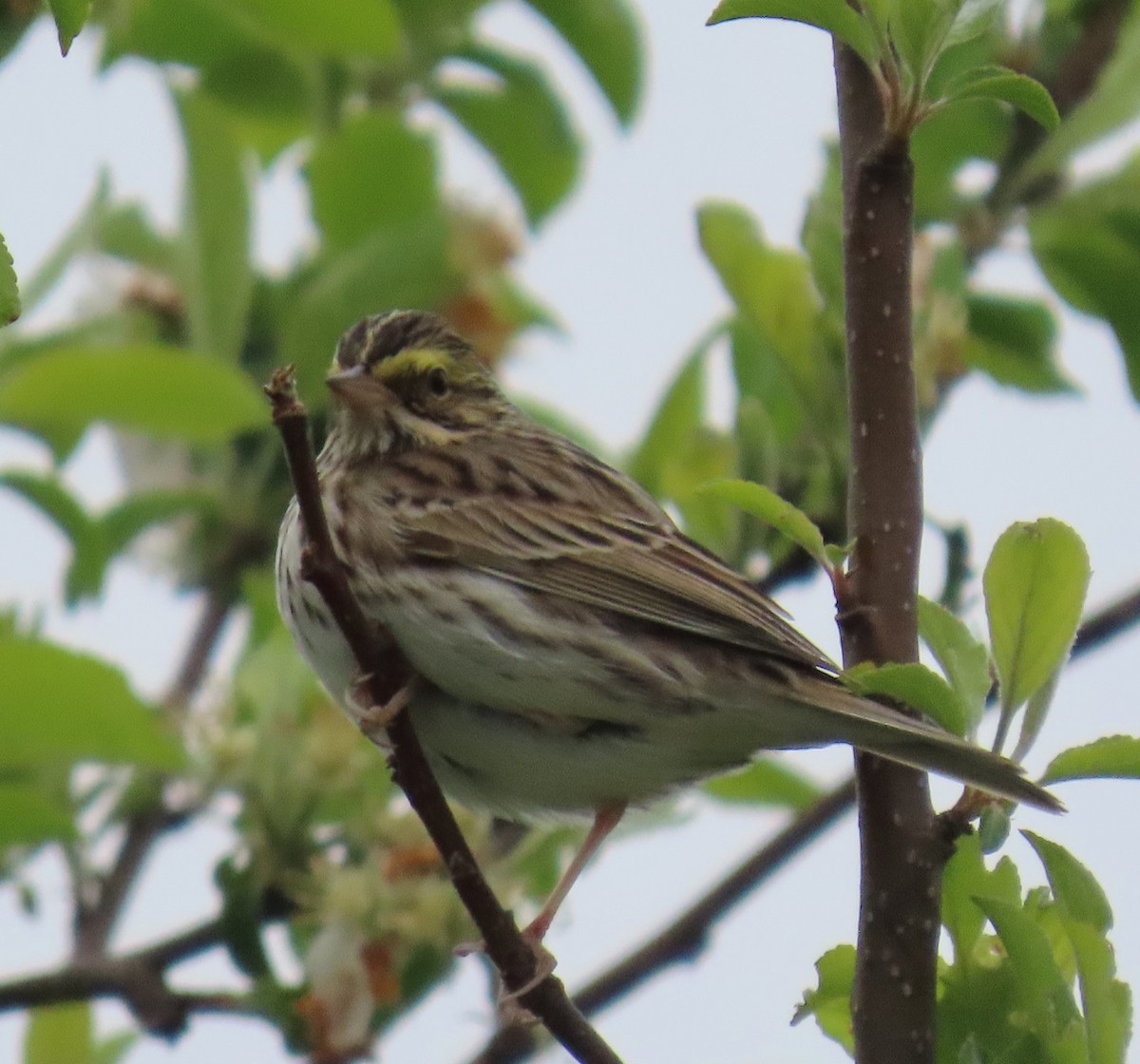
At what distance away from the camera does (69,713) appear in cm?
387

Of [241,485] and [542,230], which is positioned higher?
[542,230]

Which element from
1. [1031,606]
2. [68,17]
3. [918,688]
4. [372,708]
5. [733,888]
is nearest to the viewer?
[68,17]

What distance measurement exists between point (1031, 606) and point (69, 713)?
175 cm

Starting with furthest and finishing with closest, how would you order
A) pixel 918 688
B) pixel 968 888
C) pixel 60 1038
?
pixel 60 1038 → pixel 968 888 → pixel 918 688

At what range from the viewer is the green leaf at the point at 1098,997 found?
2.91 meters

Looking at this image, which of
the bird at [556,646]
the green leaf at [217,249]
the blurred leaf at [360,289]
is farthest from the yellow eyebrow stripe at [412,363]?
the green leaf at [217,249]

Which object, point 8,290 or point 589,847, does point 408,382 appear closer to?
point 589,847

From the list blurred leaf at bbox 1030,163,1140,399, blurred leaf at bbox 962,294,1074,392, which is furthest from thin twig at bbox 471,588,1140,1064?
blurred leaf at bbox 962,294,1074,392

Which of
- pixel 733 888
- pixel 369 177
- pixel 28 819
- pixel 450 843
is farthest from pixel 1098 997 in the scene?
pixel 369 177

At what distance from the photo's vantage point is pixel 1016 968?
9.83 ft

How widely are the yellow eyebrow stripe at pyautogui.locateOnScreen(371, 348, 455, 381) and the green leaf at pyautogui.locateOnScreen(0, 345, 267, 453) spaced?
398 millimetres

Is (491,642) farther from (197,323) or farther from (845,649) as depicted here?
(197,323)

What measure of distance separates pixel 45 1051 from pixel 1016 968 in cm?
256

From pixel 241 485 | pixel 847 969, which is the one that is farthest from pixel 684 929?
pixel 241 485
